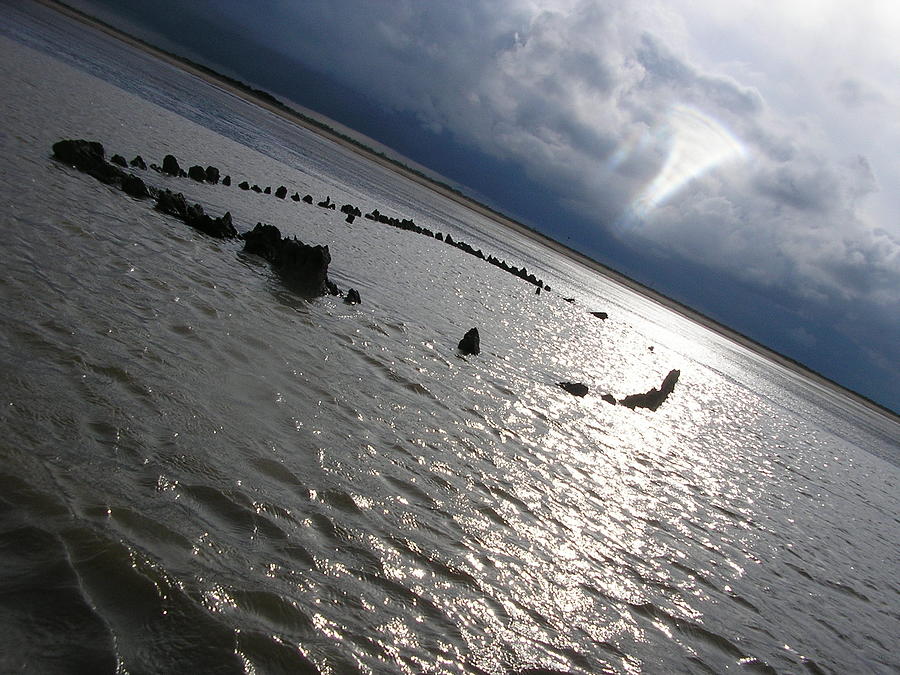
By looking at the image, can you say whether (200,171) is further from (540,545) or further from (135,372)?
(540,545)

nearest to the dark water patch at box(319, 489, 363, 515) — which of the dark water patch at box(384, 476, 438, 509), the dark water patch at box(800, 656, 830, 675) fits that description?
the dark water patch at box(384, 476, 438, 509)

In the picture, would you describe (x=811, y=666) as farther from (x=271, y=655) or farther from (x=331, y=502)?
(x=271, y=655)


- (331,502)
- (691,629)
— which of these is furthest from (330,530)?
(691,629)

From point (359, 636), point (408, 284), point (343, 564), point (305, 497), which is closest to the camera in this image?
point (359, 636)

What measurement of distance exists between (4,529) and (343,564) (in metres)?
2.69

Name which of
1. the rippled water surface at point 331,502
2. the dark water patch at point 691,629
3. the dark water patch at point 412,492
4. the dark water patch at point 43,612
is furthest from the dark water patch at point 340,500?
the dark water patch at point 691,629

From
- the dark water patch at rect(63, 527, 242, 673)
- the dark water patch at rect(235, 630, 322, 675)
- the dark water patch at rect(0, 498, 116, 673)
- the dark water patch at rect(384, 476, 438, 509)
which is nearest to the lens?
the dark water patch at rect(0, 498, 116, 673)

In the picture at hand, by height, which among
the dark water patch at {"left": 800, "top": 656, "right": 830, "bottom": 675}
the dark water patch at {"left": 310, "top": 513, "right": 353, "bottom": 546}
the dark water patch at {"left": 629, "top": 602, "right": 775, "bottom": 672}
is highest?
the dark water patch at {"left": 800, "top": 656, "right": 830, "bottom": 675}

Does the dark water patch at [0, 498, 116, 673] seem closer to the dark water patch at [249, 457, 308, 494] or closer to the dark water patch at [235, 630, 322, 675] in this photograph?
the dark water patch at [235, 630, 322, 675]

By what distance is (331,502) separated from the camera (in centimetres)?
629

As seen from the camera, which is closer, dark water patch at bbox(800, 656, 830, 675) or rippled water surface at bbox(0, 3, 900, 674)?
rippled water surface at bbox(0, 3, 900, 674)

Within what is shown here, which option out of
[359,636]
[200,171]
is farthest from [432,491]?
[200,171]

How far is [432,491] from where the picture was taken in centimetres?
758

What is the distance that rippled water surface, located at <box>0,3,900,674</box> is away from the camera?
426 cm
